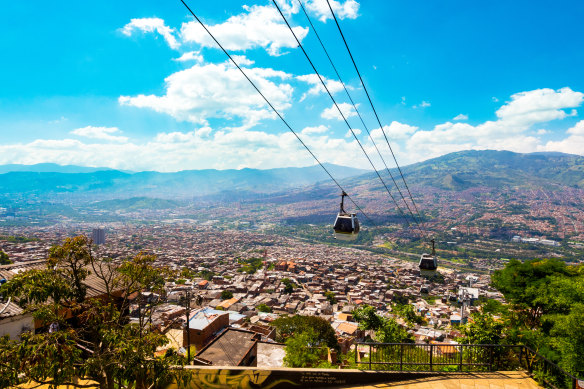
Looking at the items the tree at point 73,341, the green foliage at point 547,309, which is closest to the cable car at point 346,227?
the tree at point 73,341

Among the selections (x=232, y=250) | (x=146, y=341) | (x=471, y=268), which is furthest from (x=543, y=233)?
(x=146, y=341)

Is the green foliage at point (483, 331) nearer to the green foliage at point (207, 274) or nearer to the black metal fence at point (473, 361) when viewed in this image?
the black metal fence at point (473, 361)

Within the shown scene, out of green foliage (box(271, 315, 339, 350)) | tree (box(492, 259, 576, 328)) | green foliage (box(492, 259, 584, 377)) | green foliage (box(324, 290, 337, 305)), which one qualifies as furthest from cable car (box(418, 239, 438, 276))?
green foliage (box(324, 290, 337, 305))

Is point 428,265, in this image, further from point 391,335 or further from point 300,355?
point 300,355

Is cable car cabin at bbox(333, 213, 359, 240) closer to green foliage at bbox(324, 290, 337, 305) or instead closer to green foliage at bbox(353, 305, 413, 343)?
green foliage at bbox(353, 305, 413, 343)

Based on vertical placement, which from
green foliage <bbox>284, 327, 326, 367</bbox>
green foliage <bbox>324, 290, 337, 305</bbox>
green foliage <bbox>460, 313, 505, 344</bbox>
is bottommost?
green foliage <bbox>324, 290, 337, 305</bbox>

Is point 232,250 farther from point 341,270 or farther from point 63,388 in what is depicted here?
point 63,388
